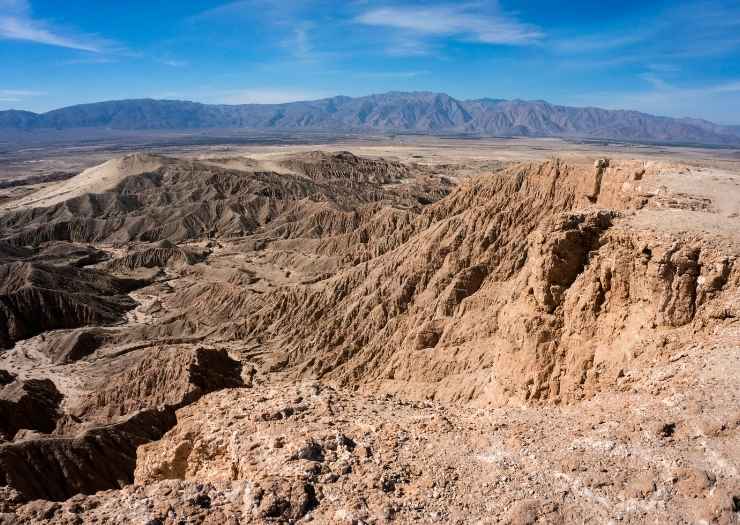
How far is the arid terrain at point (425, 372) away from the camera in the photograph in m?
9.95

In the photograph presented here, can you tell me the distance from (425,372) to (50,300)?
34.7 m

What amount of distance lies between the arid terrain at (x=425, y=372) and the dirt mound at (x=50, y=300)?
190mm

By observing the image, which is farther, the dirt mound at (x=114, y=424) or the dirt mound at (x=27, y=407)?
the dirt mound at (x=27, y=407)

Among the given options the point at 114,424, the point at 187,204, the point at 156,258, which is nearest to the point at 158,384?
the point at 114,424

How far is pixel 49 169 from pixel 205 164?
79.7 m

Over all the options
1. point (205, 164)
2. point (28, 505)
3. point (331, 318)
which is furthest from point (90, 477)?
point (205, 164)

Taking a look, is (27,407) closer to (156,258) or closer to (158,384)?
(158,384)

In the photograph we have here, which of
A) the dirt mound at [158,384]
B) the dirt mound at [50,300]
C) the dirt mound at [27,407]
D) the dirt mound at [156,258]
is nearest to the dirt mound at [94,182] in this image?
the dirt mound at [156,258]

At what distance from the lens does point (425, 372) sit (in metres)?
27.9

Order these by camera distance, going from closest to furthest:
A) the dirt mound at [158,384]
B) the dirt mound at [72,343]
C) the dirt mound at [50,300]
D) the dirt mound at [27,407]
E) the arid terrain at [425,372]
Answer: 1. the arid terrain at [425,372]
2. the dirt mound at [27,407]
3. the dirt mound at [158,384]
4. the dirt mound at [72,343]
5. the dirt mound at [50,300]

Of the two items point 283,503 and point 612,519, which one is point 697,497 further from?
point 283,503

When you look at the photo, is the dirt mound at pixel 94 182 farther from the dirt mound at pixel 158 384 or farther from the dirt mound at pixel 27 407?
the dirt mound at pixel 158 384

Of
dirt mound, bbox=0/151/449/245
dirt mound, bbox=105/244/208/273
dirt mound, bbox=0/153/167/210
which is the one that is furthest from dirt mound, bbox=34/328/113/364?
dirt mound, bbox=0/153/167/210

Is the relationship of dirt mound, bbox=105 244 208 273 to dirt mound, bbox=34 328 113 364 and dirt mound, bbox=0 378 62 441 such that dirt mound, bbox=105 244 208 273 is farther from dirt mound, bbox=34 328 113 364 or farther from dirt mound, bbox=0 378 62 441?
dirt mound, bbox=0 378 62 441
